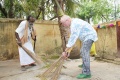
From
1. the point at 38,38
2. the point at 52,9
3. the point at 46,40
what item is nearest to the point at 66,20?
the point at 38,38

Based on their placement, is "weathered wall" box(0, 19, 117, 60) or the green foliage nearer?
"weathered wall" box(0, 19, 117, 60)

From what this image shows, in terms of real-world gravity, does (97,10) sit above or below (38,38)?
above

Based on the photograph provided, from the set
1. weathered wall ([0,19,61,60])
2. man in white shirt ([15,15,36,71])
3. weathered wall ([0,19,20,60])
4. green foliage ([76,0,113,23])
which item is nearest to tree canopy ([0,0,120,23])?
green foliage ([76,0,113,23])

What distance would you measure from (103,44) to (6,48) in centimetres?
369

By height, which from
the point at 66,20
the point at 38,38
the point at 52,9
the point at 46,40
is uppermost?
the point at 52,9

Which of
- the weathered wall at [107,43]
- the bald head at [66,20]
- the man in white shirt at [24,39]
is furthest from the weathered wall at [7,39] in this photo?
the bald head at [66,20]

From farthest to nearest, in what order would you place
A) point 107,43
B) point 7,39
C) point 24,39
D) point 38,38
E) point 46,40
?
1. point 46,40
2. point 38,38
3. point 7,39
4. point 107,43
5. point 24,39

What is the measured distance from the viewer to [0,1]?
450 inches

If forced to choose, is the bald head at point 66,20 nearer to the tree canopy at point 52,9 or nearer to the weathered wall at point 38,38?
the tree canopy at point 52,9

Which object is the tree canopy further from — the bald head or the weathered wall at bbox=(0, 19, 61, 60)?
the bald head

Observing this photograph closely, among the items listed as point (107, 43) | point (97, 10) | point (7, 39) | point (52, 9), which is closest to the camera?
point (107, 43)

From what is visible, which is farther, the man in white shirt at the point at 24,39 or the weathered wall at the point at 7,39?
the weathered wall at the point at 7,39

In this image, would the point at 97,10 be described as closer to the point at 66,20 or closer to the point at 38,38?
the point at 38,38

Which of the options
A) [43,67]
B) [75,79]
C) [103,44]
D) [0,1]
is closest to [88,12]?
[0,1]
